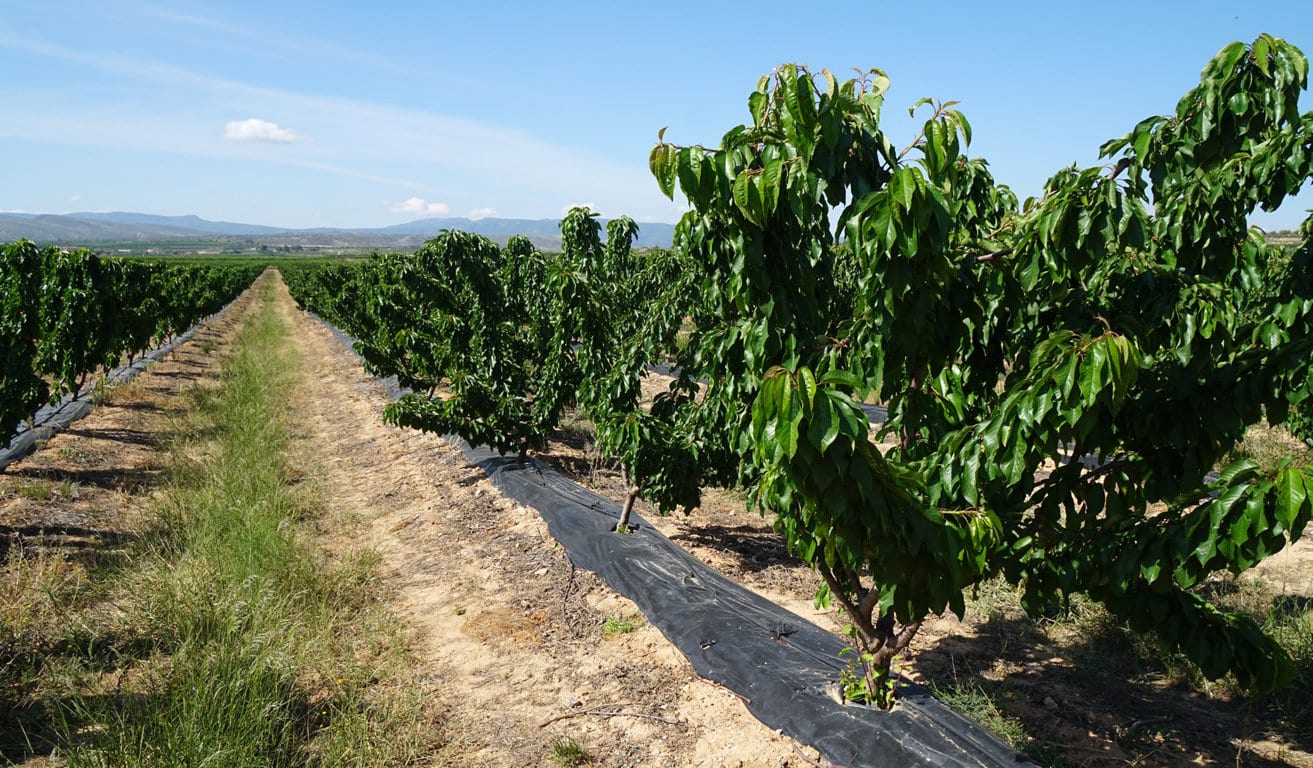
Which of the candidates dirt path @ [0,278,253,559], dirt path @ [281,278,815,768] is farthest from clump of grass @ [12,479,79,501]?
dirt path @ [281,278,815,768]

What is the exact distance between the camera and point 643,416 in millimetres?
6559

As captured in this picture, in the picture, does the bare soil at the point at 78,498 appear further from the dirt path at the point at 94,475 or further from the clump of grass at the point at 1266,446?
the clump of grass at the point at 1266,446

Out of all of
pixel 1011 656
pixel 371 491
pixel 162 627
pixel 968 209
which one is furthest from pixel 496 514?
pixel 968 209

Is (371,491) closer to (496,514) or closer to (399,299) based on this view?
(496,514)

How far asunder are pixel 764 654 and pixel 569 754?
1.24 m

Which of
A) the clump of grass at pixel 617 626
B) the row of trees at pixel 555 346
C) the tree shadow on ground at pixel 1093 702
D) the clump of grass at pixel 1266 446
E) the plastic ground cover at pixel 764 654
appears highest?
the row of trees at pixel 555 346

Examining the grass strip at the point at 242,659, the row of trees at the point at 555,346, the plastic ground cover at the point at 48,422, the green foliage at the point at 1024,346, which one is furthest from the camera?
the plastic ground cover at the point at 48,422

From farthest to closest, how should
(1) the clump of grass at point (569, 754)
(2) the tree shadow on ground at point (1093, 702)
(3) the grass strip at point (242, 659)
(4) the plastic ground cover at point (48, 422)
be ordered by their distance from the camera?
(4) the plastic ground cover at point (48, 422) < (2) the tree shadow on ground at point (1093, 702) < (1) the clump of grass at point (569, 754) < (3) the grass strip at point (242, 659)

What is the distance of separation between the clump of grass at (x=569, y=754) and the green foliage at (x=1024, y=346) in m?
1.60

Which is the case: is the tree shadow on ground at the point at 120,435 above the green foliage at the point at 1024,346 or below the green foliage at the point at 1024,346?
below

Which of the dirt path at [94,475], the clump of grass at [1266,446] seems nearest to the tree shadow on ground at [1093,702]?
the clump of grass at [1266,446]

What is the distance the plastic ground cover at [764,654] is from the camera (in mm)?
3496

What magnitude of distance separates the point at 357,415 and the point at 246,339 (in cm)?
1259

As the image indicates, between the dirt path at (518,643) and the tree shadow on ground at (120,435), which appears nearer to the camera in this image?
the dirt path at (518,643)
